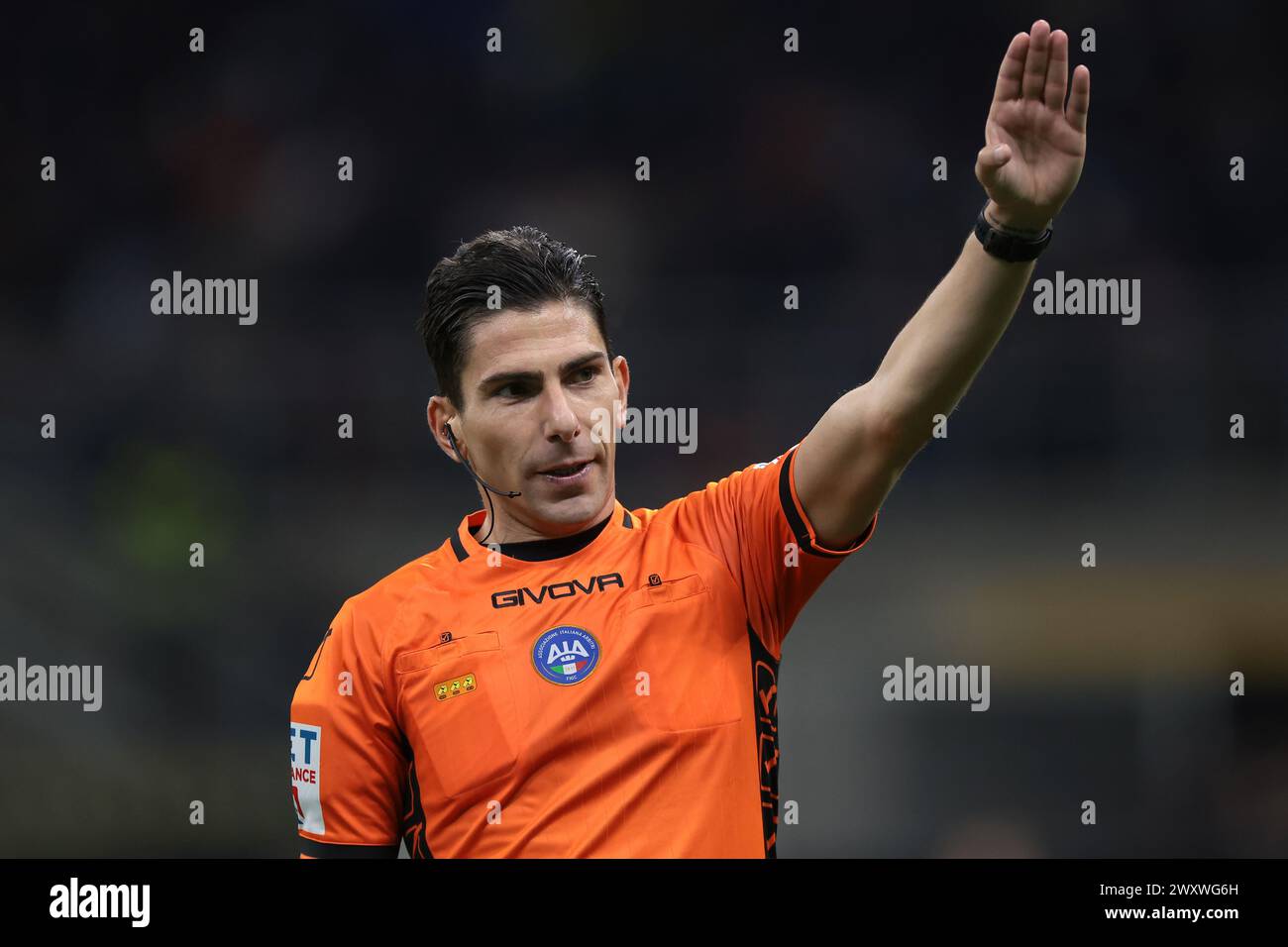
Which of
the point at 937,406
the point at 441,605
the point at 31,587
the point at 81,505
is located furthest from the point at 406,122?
the point at 937,406

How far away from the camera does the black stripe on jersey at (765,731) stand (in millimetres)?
2551

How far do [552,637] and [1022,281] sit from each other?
3.76 ft

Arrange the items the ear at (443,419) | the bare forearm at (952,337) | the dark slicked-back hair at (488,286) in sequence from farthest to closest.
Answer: the ear at (443,419) → the dark slicked-back hair at (488,286) → the bare forearm at (952,337)

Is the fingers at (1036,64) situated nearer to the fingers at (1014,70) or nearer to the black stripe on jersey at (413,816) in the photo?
the fingers at (1014,70)

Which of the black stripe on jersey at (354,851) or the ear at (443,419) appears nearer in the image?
the black stripe on jersey at (354,851)

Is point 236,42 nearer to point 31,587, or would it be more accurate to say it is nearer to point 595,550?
point 31,587

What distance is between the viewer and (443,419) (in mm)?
3002

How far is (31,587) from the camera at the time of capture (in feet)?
22.6

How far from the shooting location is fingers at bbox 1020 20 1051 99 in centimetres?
224
